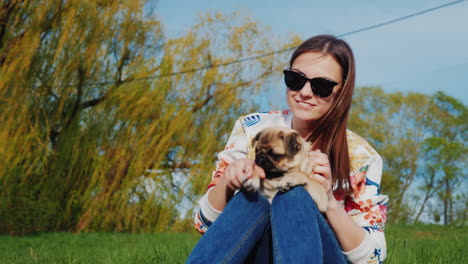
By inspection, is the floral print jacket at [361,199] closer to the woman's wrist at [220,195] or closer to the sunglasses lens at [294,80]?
the woman's wrist at [220,195]

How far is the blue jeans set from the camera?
203cm

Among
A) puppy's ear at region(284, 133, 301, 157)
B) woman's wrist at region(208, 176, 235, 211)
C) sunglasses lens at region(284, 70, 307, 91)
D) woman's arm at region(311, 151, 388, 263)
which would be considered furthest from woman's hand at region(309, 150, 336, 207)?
sunglasses lens at region(284, 70, 307, 91)

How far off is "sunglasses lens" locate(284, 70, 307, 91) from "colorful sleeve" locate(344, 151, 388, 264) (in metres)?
0.59

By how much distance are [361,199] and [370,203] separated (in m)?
0.05

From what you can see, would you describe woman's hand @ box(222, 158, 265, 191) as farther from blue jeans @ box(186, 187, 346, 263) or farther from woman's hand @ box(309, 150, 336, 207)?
woman's hand @ box(309, 150, 336, 207)

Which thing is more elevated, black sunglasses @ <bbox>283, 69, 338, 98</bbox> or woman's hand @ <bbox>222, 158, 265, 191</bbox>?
black sunglasses @ <bbox>283, 69, 338, 98</bbox>

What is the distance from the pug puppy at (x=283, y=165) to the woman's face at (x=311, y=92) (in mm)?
373

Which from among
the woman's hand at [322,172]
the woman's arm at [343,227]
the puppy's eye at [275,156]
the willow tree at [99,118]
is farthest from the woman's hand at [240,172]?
the willow tree at [99,118]

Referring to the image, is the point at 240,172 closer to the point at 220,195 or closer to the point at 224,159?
the point at 220,195

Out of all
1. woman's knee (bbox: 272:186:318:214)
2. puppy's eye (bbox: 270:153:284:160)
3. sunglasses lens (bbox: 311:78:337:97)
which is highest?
sunglasses lens (bbox: 311:78:337:97)

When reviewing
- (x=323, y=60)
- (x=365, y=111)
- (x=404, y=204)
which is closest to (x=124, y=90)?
(x=323, y=60)

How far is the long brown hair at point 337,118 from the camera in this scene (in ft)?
8.36

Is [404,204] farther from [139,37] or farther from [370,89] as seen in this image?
[139,37]

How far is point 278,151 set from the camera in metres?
2.23
